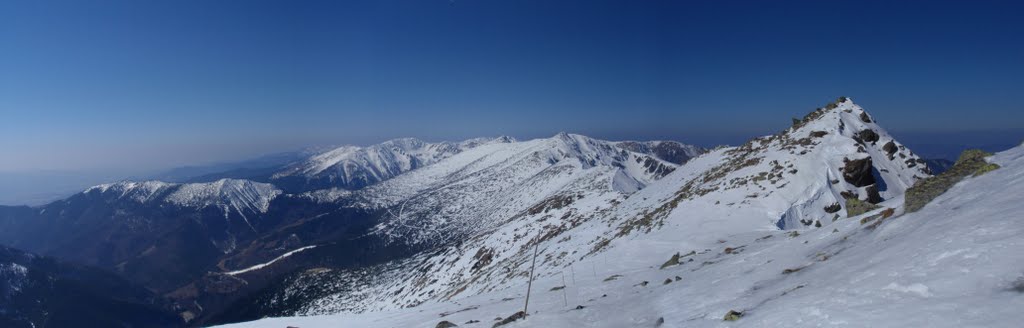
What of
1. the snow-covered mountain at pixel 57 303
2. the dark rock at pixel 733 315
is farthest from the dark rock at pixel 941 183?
the snow-covered mountain at pixel 57 303

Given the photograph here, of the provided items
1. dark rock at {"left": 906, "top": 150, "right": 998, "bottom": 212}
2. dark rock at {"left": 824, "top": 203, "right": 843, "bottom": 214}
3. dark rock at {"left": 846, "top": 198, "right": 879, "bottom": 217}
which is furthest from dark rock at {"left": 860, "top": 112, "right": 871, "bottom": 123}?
dark rock at {"left": 906, "top": 150, "right": 998, "bottom": 212}

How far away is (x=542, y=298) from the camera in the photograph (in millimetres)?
19719

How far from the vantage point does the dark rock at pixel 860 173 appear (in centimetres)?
3181

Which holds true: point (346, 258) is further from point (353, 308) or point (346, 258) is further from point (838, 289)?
point (838, 289)

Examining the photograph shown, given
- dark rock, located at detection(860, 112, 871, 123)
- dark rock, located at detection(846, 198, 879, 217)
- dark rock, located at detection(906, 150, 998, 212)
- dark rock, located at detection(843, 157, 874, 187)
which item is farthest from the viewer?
dark rock, located at detection(860, 112, 871, 123)

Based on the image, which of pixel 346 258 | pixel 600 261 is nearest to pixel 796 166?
pixel 600 261

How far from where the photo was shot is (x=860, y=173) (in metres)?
31.9

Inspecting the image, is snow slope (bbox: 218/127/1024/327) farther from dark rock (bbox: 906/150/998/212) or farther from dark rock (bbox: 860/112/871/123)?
dark rock (bbox: 860/112/871/123)

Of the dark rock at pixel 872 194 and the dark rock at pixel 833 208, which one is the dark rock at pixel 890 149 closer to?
the dark rock at pixel 872 194

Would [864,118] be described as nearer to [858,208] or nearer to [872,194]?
[872,194]

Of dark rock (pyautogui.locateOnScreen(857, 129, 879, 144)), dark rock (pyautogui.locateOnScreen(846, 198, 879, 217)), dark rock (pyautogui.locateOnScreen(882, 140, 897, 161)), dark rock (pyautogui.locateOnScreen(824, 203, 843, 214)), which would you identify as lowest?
dark rock (pyautogui.locateOnScreen(824, 203, 843, 214))

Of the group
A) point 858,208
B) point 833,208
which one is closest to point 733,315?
point 858,208

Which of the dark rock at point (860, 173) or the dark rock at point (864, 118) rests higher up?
the dark rock at point (864, 118)

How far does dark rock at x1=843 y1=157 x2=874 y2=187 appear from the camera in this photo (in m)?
31.8
